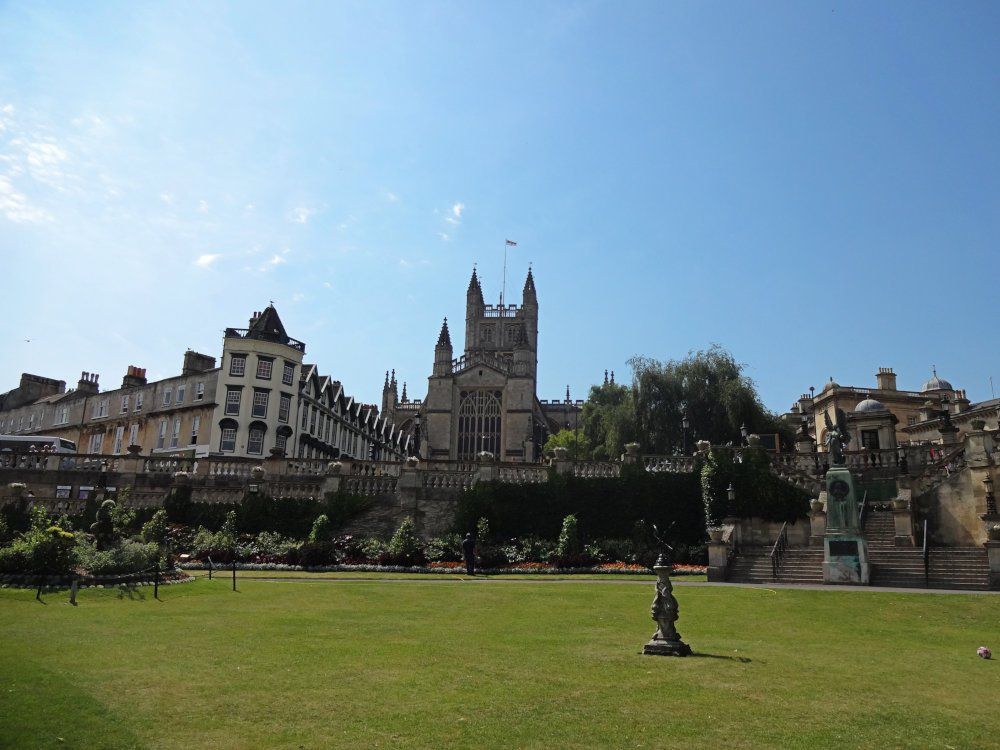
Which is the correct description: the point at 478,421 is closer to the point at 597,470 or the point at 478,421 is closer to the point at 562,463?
the point at 562,463

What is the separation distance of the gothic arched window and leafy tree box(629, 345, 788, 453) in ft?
108

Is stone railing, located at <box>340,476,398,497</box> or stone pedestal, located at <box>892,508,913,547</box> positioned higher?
stone railing, located at <box>340,476,398,497</box>

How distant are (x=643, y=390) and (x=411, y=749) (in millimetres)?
45560

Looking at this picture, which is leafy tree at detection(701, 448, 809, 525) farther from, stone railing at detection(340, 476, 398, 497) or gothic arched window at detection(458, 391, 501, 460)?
gothic arched window at detection(458, 391, 501, 460)

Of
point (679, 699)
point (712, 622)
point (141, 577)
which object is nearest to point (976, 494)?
point (712, 622)

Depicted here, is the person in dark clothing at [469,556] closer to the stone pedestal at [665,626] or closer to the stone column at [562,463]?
the stone column at [562,463]

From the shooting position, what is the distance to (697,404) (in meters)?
50.2

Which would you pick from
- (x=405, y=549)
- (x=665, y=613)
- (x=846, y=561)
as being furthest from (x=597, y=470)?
(x=665, y=613)

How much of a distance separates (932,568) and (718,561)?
20.2ft

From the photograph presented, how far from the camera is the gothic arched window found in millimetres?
83188

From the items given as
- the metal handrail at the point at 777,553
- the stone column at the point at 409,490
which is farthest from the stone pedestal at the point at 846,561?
the stone column at the point at 409,490

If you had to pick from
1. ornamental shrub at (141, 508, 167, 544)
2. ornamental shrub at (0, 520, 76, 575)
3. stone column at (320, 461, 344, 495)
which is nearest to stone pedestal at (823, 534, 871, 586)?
stone column at (320, 461, 344, 495)

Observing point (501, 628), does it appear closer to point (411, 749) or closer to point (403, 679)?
point (403, 679)

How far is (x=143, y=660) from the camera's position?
10.4 metres
